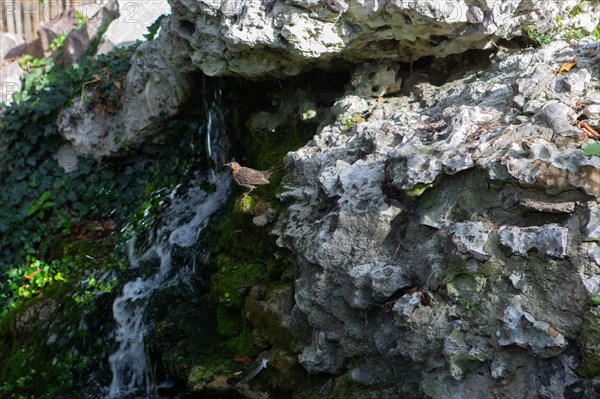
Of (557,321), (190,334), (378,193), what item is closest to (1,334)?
(190,334)

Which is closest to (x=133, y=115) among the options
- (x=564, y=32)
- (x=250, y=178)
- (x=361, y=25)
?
(x=250, y=178)

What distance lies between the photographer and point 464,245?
3.33 m

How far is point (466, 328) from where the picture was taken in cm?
330

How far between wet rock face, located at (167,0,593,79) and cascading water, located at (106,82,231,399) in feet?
4.53

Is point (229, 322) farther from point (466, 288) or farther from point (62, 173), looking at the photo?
point (62, 173)

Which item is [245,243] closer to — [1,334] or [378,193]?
[378,193]

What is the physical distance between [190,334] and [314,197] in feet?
4.41

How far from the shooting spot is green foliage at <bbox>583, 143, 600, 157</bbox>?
10.2ft

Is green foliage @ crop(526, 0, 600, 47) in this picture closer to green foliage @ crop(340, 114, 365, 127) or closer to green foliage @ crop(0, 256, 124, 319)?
green foliage @ crop(340, 114, 365, 127)

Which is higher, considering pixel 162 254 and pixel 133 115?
pixel 133 115

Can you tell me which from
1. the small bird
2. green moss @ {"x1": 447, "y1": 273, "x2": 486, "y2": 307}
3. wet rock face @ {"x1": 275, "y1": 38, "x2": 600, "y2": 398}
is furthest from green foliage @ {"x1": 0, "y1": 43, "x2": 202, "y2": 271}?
green moss @ {"x1": 447, "y1": 273, "x2": 486, "y2": 307}

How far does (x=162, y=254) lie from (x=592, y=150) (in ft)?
12.6

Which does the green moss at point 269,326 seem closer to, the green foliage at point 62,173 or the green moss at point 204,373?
the green moss at point 204,373

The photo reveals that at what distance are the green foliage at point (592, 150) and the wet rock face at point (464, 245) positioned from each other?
6 centimetres
